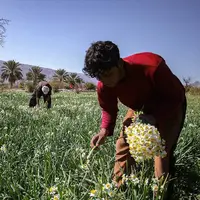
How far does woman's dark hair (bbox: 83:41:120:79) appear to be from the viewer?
2191 millimetres

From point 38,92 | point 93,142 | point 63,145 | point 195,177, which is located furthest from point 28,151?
point 38,92

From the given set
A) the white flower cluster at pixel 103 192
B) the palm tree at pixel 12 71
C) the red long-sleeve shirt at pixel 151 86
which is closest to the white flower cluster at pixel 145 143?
the white flower cluster at pixel 103 192

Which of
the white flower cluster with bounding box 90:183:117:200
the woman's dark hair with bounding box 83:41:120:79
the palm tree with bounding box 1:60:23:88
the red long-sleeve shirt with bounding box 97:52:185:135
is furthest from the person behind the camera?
the palm tree with bounding box 1:60:23:88

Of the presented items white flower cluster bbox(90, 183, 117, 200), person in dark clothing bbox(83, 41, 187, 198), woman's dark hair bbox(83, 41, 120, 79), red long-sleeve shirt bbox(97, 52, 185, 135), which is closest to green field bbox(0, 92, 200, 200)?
white flower cluster bbox(90, 183, 117, 200)

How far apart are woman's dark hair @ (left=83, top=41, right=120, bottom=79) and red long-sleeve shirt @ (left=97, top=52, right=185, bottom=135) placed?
192 mm

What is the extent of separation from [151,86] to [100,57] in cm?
53

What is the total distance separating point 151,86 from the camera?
8.04ft

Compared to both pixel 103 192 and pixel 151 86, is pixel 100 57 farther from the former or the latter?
pixel 103 192

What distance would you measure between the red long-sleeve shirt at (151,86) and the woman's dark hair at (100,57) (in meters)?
0.19

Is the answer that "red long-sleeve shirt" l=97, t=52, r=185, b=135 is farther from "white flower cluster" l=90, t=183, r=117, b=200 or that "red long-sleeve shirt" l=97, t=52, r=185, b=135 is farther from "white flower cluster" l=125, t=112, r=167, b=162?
"white flower cluster" l=90, t=183, r=117, b=200

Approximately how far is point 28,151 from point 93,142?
4.46 ft

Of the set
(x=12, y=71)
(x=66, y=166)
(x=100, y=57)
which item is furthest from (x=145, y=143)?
(x=12, y=71)

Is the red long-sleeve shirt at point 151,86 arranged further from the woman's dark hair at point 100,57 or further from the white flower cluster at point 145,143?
the white flower cluster at point 145,143

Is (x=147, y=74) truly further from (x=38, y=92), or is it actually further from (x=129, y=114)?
(x=38, y=92)
